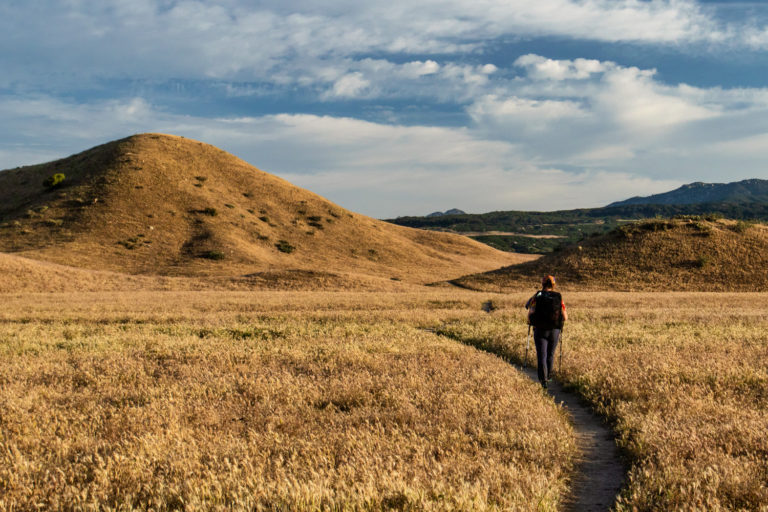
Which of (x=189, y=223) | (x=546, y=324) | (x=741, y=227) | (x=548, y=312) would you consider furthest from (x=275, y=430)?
(x=189, y=223)

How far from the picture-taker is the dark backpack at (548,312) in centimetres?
1068

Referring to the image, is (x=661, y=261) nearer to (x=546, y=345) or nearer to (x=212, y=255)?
(x=546, y=345)

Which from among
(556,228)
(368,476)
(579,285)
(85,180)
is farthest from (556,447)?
(556,228)

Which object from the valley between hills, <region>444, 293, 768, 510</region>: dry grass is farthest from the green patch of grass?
<region>444, 293, 768, 510</region>: dry grass

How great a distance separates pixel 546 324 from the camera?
10.7 m

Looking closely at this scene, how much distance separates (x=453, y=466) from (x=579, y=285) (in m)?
44.6

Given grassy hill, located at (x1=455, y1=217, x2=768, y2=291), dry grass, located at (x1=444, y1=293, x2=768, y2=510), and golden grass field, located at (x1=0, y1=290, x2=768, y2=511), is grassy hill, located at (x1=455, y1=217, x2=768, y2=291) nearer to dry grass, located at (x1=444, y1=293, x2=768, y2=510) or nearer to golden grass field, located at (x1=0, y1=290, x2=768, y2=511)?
dry grass, located at (x1=444, y1=293, x2=768, y2=510)

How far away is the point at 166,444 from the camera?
6.08 meters

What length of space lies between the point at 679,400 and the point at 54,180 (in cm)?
9476

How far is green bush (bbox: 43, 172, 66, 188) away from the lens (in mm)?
78812

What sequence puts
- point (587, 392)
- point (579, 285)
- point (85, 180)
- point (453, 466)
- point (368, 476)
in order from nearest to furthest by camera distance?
point (368, 476), point (453, 466), point (587, 392), point (579, 285), point (85, 180)

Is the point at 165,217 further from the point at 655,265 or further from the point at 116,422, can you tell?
the point at 116,422

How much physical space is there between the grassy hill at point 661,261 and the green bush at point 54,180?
70502 mm

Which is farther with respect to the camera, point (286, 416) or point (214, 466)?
point (286, 416)
